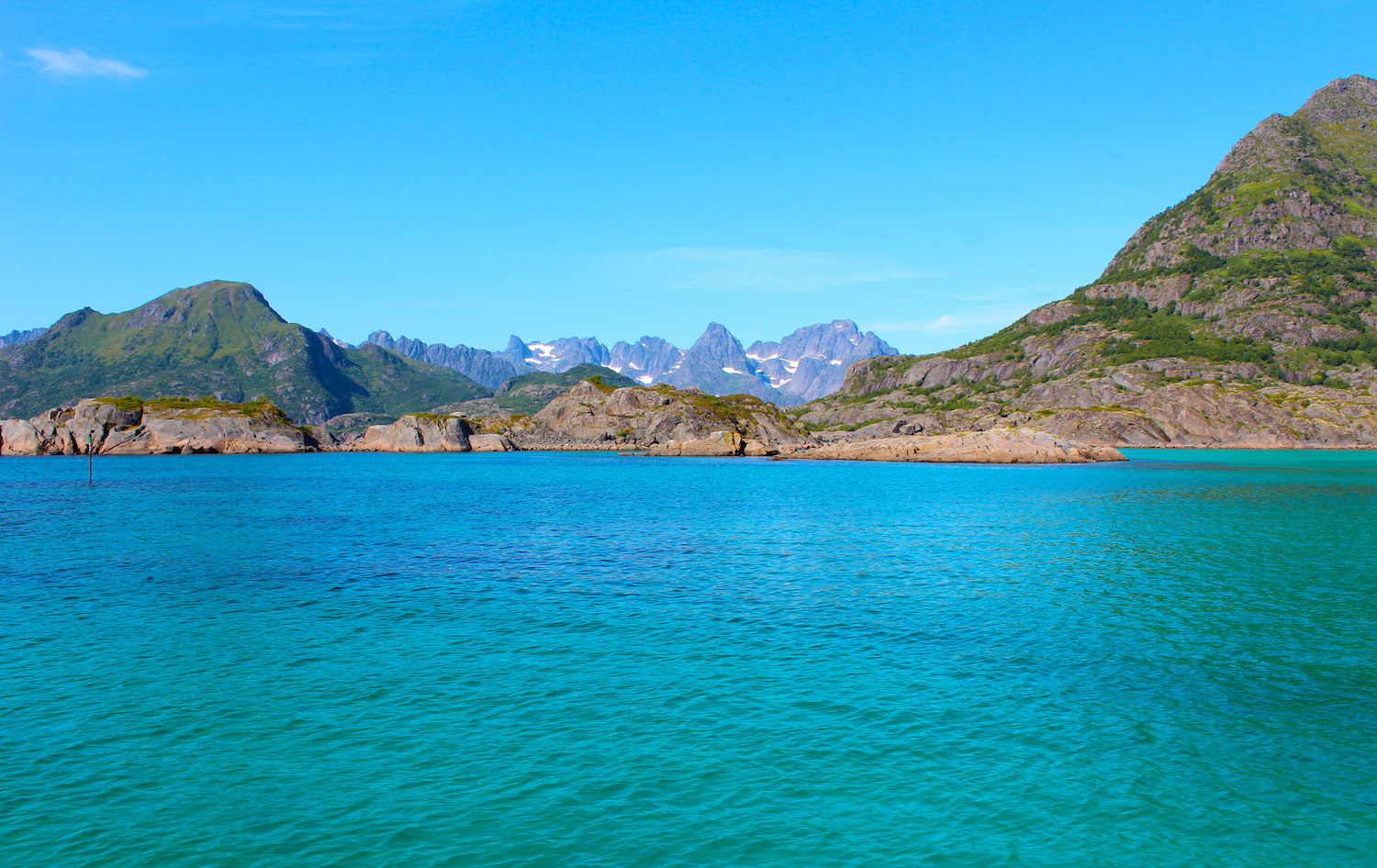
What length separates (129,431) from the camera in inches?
7008

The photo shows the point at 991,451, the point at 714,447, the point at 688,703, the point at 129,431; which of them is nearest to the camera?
the point at 688,703

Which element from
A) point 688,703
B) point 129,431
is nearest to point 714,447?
point 129,431

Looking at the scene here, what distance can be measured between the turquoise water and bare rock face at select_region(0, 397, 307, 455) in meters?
161

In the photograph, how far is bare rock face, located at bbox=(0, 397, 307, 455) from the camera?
582 feet

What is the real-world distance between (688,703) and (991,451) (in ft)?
446

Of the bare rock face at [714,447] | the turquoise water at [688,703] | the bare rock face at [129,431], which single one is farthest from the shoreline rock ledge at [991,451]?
the bare rock face at [129,431]

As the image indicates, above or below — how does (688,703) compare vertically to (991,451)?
below

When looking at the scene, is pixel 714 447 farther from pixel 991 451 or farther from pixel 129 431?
pixel 129 431

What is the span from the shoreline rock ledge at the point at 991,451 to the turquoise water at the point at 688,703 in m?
99.1

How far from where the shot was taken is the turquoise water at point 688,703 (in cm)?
1279

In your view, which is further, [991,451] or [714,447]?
[714,447]

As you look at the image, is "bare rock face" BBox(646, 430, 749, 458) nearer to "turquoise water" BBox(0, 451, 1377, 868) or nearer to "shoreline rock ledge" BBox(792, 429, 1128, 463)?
"shoreline rock ledge" BBox(792, 429, 1128, 463)

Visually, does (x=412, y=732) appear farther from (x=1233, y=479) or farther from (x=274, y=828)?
(x=1233, y=479)

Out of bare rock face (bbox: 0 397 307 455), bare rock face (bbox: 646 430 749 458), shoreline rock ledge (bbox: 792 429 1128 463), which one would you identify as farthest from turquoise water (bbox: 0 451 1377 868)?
bare rock face (bbox: 0 397 307 455)
